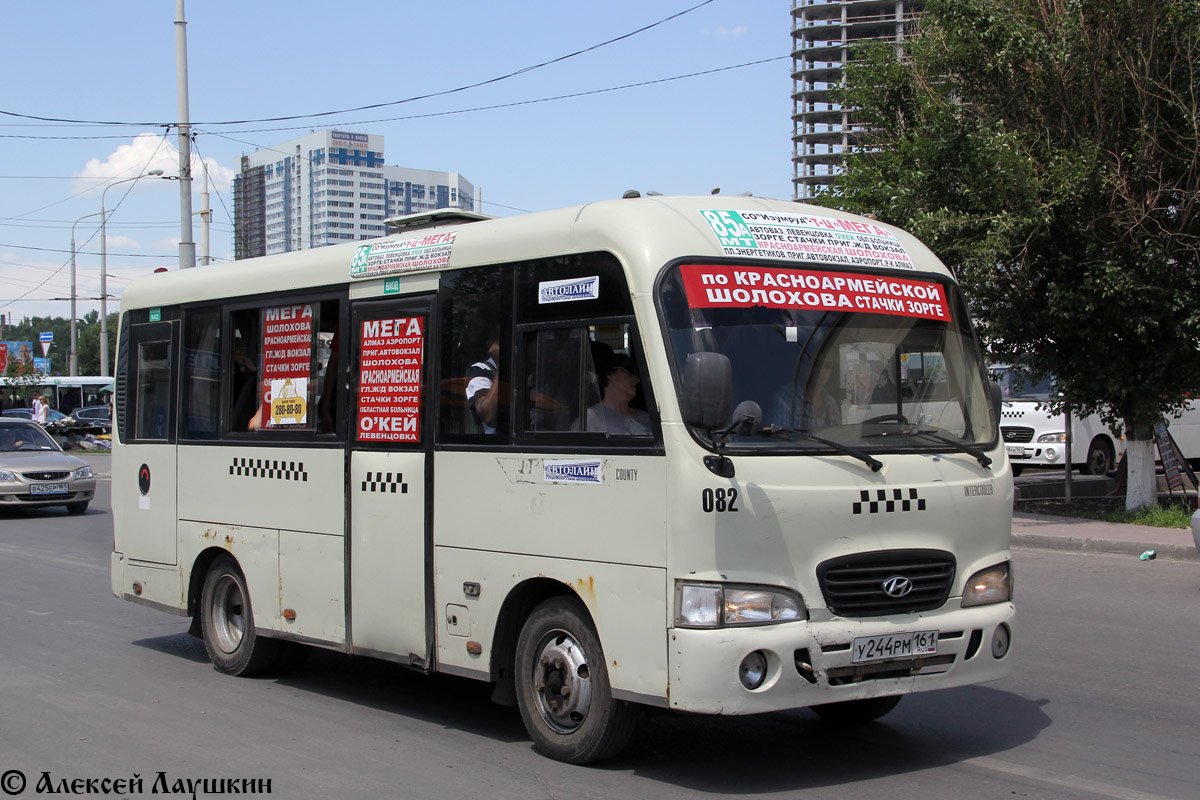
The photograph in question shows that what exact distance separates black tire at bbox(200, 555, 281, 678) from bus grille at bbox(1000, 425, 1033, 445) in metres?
18.6

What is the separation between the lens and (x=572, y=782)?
5.45 m

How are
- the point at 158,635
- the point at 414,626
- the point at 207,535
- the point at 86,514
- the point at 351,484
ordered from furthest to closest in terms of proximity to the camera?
the point at 86,514 → the point at 158,635 → the point at 207,535 → the point at 351,484 → the point at 414,626

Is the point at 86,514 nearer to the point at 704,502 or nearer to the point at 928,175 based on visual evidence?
the point at 928,175

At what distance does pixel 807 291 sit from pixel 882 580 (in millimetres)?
1397

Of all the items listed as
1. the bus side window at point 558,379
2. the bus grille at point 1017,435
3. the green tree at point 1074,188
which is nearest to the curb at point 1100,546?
the green tree at point 1074,188

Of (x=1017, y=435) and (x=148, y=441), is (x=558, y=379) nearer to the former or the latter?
(x=148, y=441)

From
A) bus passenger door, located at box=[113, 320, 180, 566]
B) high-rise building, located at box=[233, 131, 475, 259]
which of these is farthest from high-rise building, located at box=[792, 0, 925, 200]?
bus passenger door, located at box=[113, 320, 180, 566]

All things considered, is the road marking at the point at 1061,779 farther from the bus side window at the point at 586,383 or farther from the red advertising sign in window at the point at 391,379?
the red advertising sign in window at the point at 391,379

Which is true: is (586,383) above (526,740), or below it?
above

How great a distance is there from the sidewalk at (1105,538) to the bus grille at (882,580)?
9359 millimetres

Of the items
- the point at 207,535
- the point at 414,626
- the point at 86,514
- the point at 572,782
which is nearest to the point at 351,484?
the point at 414,626

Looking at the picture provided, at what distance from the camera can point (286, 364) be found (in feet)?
25.6

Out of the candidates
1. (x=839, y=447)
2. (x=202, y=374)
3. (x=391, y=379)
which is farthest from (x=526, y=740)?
(x=202, y=374)

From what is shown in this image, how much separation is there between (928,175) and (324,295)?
11.0m
